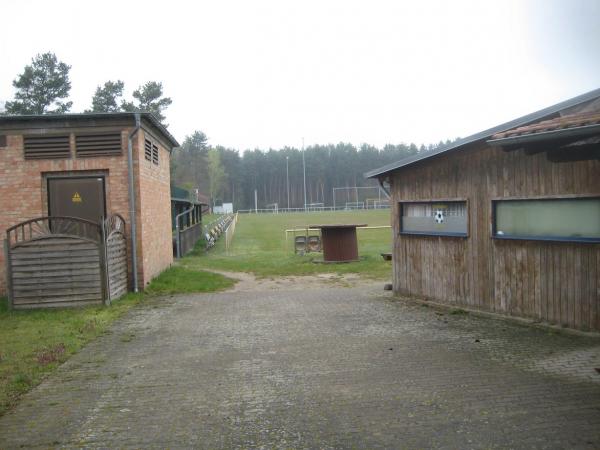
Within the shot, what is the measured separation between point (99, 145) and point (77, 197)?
53.0 inches

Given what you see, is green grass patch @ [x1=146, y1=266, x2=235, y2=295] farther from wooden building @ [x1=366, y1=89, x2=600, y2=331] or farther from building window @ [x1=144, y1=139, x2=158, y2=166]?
wooden building @ [x1=366, y1=89, x2=600, y2=331]

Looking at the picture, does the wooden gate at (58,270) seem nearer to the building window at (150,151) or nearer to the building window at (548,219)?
the building window at (150,151)

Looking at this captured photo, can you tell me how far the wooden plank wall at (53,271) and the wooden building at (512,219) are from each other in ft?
20.8

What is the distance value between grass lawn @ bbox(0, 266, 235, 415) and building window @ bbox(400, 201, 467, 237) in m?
5.52

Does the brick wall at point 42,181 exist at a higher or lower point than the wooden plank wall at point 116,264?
higher

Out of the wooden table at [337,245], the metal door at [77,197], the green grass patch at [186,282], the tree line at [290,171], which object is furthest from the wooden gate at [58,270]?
the tree line at [290,171]

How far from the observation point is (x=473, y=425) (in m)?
4.70

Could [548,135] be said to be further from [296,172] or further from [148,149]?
[296,172]

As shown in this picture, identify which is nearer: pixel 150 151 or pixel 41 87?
pixel 150 151

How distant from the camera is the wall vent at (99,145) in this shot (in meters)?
13.3

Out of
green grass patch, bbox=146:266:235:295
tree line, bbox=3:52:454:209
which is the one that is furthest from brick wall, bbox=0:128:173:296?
tree line, bbox=3:52:454:209

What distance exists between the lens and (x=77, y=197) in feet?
44.0

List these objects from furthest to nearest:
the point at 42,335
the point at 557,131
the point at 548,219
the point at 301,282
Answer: the point at 301,282 → the point at 42,335 → the point at 548,219 → the point at 557,131

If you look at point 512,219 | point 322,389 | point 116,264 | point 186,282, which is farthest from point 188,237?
point 322,389
